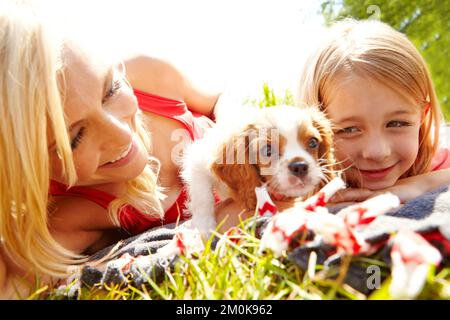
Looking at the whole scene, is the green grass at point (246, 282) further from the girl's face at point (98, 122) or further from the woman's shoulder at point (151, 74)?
the woman's shoulder at point (151, 74)

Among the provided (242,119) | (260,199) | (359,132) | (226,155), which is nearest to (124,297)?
(260,199)

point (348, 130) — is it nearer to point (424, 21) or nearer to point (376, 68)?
point (376, 68)

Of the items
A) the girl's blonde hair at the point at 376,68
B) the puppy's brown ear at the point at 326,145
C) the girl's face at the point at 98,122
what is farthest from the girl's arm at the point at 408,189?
the girl's face at the point at 98,122

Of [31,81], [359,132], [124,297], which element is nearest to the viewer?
[124,297]

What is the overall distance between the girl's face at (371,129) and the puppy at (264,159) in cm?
13

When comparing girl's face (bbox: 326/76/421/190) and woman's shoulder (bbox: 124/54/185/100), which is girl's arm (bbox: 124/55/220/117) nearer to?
woman's shoulder (bbox: 124/54/185/100)

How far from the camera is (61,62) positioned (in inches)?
77.4

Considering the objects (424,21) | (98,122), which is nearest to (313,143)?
(98,122)

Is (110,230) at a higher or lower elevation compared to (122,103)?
lower

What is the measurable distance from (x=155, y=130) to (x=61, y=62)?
36.7 inches

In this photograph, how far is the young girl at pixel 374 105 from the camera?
2.30m

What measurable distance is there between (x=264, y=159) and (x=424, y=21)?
29.6 ft

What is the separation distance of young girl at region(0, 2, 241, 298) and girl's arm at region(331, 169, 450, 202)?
56cm

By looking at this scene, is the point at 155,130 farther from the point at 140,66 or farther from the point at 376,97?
the point at 376,97
